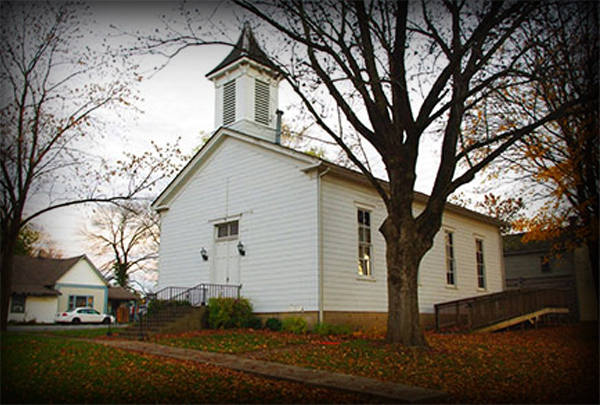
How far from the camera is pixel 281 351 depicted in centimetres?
1086

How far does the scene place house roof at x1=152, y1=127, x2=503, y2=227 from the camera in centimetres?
1535

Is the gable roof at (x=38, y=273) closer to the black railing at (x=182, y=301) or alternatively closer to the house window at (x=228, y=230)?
the black railing at (x=182, y=301)

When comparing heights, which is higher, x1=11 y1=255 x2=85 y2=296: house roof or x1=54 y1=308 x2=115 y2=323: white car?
x1=11 y1=255 x2=85 y2=296: house roof

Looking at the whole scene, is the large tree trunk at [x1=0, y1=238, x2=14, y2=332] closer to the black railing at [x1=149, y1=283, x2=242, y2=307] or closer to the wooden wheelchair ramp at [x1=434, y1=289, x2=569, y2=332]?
the black railing at [x1=149, y1=283, x2=242, y2=307]

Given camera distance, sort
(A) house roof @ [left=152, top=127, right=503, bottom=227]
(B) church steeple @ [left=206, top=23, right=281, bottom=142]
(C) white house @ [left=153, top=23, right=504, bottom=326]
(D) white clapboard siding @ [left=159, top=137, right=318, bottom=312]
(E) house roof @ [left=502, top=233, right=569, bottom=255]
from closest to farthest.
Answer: (C) white house @ [left=153, top=23, right=504, bottom=326] → (D) white clapboard siding @ [left=159, top=137, right=318, bottom=312] → (A) house roof @ [left=152, top=127, right=503, bottom=227] → (B) church steeple @ [left=206, top=23, right=281, bottom=142] → (E) house roof @ [left=502, top=233, right=569, bottom=255]

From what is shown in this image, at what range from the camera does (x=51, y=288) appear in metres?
39.9

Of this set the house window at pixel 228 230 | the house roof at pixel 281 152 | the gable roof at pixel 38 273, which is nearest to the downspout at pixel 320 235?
the house roof at pixel 281 152

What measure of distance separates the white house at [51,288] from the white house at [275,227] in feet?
76.4

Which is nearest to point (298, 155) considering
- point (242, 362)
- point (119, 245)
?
point (242, 362)

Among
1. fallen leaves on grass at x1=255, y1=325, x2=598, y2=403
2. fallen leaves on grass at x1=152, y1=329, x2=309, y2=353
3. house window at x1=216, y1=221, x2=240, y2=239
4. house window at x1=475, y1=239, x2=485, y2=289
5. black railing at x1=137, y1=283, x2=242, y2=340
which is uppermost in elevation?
house window at x1=216, y1=221, x2=240, y2=239

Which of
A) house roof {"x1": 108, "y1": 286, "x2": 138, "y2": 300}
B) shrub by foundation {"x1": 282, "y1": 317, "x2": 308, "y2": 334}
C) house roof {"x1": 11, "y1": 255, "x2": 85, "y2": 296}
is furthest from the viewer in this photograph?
house roof {"x1": 108, "y1": 286, "x2": 138, "y2": 300}

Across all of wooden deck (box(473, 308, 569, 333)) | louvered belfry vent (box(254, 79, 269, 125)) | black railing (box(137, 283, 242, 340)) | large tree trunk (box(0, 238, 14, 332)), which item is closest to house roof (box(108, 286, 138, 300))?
large tree trunk (box(0, 238, 14, 332))

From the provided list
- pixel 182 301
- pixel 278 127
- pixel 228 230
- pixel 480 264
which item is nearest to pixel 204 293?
pixel 182 301

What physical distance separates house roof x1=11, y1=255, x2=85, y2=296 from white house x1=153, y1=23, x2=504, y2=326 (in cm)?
2322
